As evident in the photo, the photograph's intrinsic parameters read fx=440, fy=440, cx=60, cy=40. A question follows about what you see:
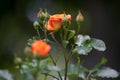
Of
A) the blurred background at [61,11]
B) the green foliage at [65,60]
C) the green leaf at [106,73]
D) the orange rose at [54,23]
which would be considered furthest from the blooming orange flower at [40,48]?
the blurred background at [61,11]

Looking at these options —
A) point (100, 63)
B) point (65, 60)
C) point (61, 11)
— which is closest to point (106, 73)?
point (100, 63)

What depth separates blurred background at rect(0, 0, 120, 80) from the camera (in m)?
3.58

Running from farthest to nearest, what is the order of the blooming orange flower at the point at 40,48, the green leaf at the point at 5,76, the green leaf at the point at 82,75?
the green leaf at the point at 82,75
the green leaf at the point at 5,76
the blooming orange flower at the point at 40,48

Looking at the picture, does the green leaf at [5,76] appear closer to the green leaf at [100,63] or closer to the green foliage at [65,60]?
the green foliage at [65,60]

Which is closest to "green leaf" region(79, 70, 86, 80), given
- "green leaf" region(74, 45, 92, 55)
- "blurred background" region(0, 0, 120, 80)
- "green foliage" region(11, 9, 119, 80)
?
"green foliage" region(11, 9, 119, 80)

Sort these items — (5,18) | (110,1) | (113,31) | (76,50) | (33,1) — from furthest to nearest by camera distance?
(33,1) → (5,18) → (110,1) → (113,31) → (76,50)

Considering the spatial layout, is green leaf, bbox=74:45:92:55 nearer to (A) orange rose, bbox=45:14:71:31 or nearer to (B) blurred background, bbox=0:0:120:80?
(A) orange rose, bbox=45:14:71:31

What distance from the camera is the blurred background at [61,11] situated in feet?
11.7

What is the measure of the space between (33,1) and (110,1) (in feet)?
5.09

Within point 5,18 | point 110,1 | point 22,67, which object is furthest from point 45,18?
point 5,18

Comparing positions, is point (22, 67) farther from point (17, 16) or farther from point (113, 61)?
point (17, 16)

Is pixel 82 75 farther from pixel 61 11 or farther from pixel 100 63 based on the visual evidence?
pixel 61 11

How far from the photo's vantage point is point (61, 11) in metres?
4.95

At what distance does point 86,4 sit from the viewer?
Result: 4504 mm
